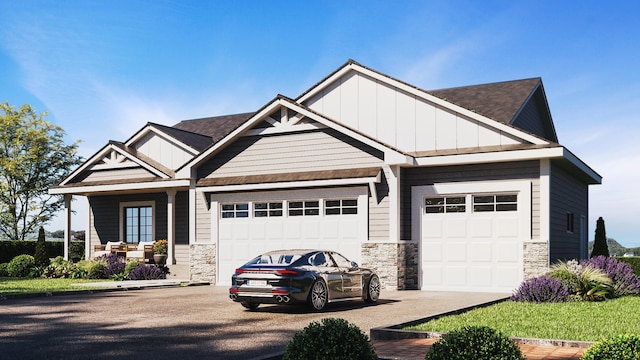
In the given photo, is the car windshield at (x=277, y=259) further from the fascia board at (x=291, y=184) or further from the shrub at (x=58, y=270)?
the shrub at (x=58, y=270)

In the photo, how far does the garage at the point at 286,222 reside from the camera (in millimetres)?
20578

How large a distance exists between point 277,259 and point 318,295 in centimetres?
125

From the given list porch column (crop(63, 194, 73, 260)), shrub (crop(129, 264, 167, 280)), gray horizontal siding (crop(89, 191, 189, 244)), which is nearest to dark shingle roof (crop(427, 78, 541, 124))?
gray horizontal siding (crop(89, 191, 189, 244))

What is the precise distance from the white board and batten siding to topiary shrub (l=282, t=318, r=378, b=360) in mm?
13516

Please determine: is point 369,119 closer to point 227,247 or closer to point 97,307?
point 227,247

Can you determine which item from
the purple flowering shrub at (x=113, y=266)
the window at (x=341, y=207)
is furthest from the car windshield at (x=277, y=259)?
the purple flowering shrub at (x=113, y=266)

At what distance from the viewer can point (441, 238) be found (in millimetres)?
19875

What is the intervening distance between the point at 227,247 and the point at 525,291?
35.1 feet

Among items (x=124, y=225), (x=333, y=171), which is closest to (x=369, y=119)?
(x=333, y=171)

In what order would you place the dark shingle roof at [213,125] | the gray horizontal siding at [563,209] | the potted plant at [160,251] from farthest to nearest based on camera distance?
the dark shingle roof at [213,125] → the potted plant at [160,251] → the gray horizontal siding at [563,209]

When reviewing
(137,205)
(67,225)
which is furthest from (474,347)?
(67,225)

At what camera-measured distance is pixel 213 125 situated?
107 feet

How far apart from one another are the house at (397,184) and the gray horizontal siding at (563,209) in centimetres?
7

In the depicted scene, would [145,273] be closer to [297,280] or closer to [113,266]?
[113,266]
